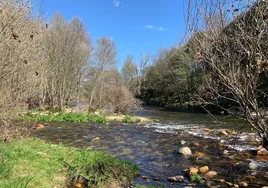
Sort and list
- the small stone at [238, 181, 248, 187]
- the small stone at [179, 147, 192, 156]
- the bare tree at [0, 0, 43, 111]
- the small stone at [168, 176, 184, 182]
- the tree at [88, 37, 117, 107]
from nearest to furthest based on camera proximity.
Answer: the bare tree at [0, 0, 43, 111] < the small stone at [238, 181, 248, 187] < the small stone at [168, 176, 184, 182] < the small stone at [179, 147, 192, 156] < the tree at [88, 37, 117, 107]

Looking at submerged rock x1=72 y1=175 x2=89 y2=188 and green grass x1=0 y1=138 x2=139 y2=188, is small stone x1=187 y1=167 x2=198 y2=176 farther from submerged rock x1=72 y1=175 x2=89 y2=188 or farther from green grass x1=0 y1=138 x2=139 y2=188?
submerged rock x1=72 y1=175 x2=89 y2=188

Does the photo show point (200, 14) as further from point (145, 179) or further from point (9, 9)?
point (145, 179)

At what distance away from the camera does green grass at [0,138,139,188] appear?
14.9 ft

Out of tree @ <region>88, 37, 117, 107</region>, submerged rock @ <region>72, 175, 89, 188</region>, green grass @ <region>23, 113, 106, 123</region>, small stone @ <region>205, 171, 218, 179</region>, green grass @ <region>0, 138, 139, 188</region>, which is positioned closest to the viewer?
green grass @ <region>0, 138, 139, 188</region>

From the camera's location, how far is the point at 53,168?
216 inches

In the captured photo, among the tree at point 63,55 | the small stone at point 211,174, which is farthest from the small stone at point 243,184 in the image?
the tree at point 63,55

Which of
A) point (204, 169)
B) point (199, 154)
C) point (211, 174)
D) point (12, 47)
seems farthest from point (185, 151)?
point (12, 47)

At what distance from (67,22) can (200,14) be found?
22.8 m

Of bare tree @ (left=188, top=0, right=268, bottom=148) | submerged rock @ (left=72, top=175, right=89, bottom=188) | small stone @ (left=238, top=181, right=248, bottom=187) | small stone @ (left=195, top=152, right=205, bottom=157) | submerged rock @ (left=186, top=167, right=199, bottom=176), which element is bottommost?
small stone @ (left=238, top=181, right=248, bottom=187)

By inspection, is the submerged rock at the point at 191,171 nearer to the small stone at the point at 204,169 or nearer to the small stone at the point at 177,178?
the small stone at the point at 204,169

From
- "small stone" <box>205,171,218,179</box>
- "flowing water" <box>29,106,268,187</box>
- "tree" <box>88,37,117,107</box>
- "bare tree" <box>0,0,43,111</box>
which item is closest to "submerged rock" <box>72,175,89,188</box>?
"flowing water" <box>29,106,268,187</box>

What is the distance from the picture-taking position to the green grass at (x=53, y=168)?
4.53 metres

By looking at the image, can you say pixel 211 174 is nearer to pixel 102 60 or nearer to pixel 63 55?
pixel 63 55

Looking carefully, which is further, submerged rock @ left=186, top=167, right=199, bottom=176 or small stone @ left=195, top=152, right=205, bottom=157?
small stone @ left=195, top=152, right=205, bottom=157
